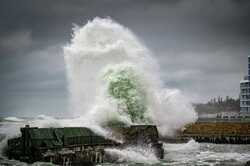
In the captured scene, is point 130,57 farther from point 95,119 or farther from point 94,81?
point 95,119

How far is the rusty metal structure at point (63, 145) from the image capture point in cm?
3000

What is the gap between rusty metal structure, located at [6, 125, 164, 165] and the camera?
30.0 meters

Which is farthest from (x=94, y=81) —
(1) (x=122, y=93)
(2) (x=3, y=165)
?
(2) (x=3, y=165)

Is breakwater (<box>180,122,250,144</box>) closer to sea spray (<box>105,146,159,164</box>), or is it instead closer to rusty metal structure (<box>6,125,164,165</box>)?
sea spray (<box>105,146,159,164</box>)

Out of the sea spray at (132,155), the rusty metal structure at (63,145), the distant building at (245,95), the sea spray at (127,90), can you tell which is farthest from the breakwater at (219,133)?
the distant building at (245,95)

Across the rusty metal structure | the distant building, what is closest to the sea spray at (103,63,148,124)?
the rusty metal structure

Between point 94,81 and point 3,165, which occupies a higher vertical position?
point 94,81

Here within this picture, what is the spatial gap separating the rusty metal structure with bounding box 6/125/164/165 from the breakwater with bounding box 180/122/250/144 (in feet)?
82.7

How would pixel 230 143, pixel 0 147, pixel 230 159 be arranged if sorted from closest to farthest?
1. pixel 0 147
2. pixel 230 159
3. pixel 230 143

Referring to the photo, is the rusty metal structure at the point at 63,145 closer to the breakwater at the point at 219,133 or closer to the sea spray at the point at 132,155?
the sea spray at the point at 132,155

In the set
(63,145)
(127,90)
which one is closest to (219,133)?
(127,90)

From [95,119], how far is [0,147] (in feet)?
35.6

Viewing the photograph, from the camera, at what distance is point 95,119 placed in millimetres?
40906

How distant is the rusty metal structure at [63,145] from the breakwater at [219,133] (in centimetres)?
2521
